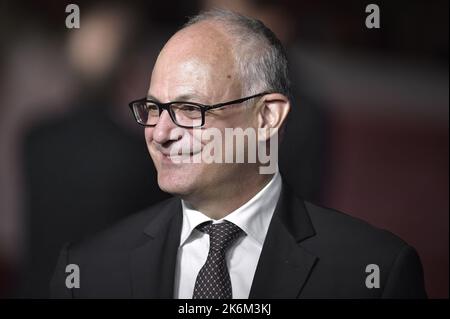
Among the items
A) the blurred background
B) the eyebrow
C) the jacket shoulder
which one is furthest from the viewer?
the blurred background

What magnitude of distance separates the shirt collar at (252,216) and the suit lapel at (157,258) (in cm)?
3

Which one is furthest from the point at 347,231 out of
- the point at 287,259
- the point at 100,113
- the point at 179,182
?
the point at 100,113

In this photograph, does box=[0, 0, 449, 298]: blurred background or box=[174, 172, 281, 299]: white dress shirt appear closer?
box=[174, 172, 281, 299]: white dress shirt

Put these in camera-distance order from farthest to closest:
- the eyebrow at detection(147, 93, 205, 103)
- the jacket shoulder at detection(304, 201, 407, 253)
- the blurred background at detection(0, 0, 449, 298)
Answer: the blurred background at detection(0, 0, 449, 298)
the jacket shoulder at detection(304, 201, 407, 253)
the eyebrow at detection(147, 93, 205, 103)

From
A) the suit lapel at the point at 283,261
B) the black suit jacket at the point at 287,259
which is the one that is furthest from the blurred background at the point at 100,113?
the suit lapel at the point at 283,261

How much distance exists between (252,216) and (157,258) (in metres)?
0.20

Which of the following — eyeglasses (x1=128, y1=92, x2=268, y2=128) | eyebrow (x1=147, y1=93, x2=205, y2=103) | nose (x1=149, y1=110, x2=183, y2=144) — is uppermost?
eyebrow (x1=147, y1=93, x2=205, y2=103)

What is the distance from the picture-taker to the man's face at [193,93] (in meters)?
1.02

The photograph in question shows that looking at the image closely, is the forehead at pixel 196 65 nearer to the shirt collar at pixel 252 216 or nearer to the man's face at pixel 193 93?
the man's face at pixel 193 93

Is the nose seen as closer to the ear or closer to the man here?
the man

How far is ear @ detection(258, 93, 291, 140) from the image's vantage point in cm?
109

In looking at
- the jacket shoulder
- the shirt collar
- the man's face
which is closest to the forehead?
the man's face

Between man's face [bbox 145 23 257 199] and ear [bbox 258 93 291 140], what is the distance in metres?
0.06

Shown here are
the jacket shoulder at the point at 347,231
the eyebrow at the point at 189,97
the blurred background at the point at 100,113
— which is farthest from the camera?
the blurred background at the point at 100,113
